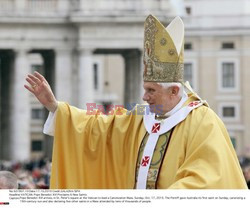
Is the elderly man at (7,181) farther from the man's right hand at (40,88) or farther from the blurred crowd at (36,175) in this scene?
the blurred crowd at (36,175)

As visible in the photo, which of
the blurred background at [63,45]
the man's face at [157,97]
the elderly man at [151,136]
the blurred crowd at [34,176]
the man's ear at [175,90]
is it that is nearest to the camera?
the elderly man at [151,136]

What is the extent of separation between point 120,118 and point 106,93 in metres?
50.0

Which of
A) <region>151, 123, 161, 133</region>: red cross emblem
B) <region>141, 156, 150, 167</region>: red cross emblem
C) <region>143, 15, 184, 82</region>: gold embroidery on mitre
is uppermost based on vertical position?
<region>143, 15, 184, 82</region>: gold embroidery on mitre

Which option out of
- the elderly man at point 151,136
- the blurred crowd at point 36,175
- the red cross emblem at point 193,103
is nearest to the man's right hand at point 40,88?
the elderly man at point 151,136

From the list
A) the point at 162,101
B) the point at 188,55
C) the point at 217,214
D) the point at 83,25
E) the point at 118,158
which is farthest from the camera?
the point at 188,55

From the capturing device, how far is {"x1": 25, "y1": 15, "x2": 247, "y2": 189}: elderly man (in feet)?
19.4

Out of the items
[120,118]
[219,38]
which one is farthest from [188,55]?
[120,118]

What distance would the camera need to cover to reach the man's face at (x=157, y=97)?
6324mm

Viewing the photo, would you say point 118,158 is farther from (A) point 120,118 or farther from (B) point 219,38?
(B) point 219,38

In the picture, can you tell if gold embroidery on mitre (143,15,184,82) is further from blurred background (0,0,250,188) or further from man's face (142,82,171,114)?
blurred background (0,0,250,188)

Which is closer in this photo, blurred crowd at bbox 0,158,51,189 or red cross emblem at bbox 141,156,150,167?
red cross emblem at bbox 141,156,150,167

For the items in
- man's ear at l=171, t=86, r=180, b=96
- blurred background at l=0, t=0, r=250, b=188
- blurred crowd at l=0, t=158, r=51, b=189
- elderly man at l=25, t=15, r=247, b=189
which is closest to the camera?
elderly man at l=25, t=15, r=247, b=189

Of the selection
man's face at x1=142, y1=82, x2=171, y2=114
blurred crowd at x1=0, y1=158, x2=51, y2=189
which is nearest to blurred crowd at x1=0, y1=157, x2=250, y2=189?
blurred crowd at x1=0, y1=158, x2=51, y2=189

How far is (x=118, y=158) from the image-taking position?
6.81 meters
